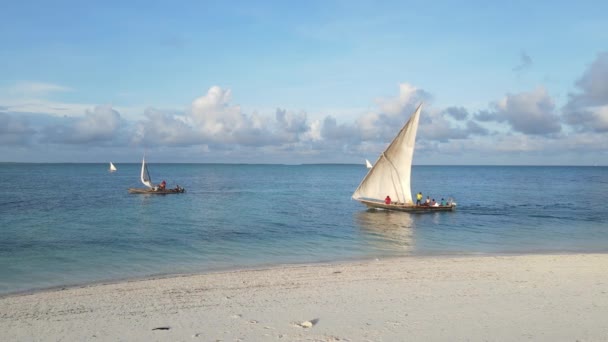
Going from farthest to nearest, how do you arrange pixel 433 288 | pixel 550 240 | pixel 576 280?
1. pixel 550 240
2. pixel 576 280
3. pixel 433 288

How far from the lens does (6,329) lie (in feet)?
41.0

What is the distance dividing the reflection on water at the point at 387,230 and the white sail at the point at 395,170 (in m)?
1.91

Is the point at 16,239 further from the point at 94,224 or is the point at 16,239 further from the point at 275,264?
the point at 275,264

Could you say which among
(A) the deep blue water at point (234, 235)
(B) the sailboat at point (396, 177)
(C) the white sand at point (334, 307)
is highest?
(B) the sailboat at point (396, 177)

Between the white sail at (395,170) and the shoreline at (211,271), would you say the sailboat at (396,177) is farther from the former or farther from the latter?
the shoreline at (211,271)

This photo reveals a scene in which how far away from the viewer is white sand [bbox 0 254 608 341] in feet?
38.8

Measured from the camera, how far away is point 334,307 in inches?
555

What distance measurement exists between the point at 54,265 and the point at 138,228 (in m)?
13.6

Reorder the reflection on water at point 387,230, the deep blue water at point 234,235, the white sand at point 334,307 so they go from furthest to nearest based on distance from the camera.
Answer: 1. the reflection on water at point 387,230
2. the deep blue water at point 234,235
3. the white sand at point 334,307

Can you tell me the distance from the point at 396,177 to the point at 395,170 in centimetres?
102

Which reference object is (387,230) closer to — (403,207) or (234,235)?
(403,207)

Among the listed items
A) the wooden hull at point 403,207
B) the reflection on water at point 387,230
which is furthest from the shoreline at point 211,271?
the wooden hull at point 403,207

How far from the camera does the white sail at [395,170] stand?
42.8 meters

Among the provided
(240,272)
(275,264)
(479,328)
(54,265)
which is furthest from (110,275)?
(479,328)
